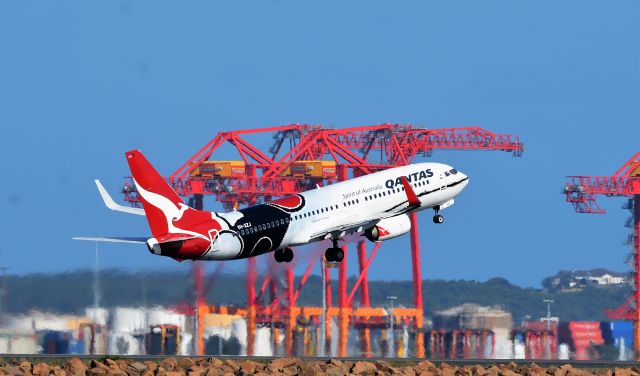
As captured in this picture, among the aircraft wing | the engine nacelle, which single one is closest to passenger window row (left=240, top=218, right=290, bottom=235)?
the aircraft wing

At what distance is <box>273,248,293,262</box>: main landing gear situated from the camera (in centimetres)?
12106

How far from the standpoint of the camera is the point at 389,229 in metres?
124

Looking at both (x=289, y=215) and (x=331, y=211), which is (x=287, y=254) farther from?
(x=289, y=215)

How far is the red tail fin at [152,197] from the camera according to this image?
371ft

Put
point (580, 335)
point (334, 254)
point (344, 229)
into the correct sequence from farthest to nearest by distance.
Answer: point (580, 335) → point (334, 254) → point (344, 229)

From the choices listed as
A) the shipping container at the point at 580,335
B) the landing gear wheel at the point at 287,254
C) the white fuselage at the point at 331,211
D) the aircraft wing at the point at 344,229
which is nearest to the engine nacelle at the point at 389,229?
the white fuselage at the point at 331,211

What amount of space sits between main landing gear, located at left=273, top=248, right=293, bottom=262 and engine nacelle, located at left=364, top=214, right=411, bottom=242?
5.01 m

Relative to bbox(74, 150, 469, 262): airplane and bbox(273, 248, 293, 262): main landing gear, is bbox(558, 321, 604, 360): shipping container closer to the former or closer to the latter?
bbox(74, 150, 469, 262): airplane

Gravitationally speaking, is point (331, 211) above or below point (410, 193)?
below

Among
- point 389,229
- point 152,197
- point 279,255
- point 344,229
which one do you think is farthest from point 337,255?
point 152,197

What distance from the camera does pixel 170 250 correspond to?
111 m

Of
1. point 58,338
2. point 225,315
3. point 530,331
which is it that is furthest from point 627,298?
point 58,338

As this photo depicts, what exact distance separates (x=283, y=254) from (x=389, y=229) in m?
7.39

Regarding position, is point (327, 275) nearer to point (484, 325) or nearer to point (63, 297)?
point (484, 325)
